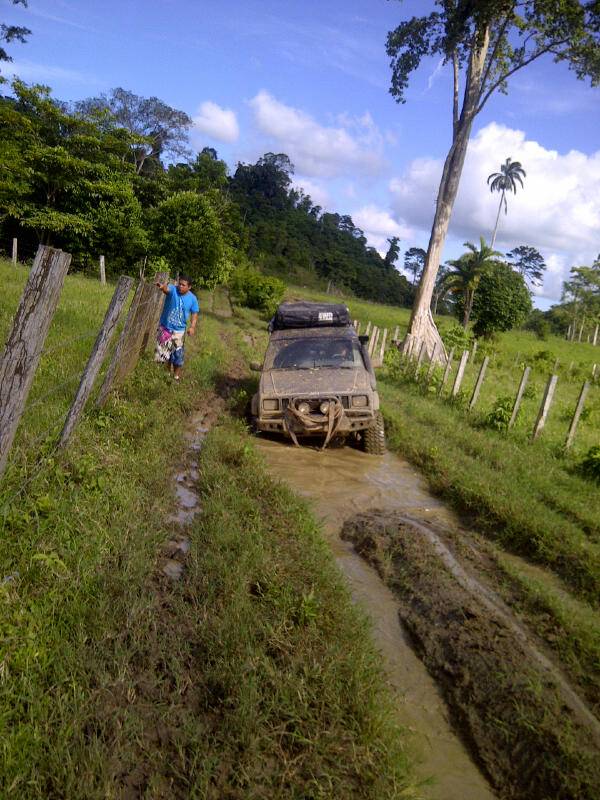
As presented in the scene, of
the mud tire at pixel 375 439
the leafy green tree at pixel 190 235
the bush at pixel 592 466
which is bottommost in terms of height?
the mud tire at pixel 375 439

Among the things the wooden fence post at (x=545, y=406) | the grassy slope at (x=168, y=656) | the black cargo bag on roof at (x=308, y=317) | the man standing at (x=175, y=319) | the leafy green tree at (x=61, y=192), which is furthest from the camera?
the leafy green tree at (x=61, y=192)

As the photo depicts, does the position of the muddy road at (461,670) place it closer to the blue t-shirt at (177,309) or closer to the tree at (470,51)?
the blue t-shirt at (177,309)

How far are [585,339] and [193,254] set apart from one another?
53.8m

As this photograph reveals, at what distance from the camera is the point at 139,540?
13.5 ft

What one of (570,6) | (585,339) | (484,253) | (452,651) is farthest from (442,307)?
(452,651)

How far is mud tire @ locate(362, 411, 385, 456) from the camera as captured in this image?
8.45 m

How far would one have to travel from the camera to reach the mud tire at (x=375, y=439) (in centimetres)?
845

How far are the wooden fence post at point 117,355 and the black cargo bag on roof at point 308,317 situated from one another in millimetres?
2866

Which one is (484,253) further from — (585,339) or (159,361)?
(585,339)

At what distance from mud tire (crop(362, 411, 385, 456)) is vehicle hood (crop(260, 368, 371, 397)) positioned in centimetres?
63

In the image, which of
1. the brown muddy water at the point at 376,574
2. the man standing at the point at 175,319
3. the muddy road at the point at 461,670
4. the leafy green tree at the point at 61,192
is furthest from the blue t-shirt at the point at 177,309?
the leafy green tree at the point at 61,192

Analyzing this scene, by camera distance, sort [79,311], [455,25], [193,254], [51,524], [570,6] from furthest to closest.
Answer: [193,254], [455,25], [570,6], [79,311], [51,524]

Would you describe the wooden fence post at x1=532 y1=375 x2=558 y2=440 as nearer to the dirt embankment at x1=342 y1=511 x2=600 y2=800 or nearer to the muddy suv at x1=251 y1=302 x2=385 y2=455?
the muddy suv at x1=251 y1=302 x2=385 y2=455

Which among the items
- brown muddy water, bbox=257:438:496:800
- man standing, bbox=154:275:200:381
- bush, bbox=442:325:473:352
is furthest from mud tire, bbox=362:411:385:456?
bush, bbox=442:325:473:352
